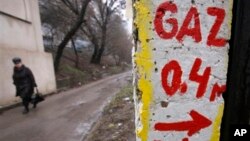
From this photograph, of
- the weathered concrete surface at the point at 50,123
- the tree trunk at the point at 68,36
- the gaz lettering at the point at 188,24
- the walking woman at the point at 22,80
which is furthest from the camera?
the tree trunk at the point at 68,36

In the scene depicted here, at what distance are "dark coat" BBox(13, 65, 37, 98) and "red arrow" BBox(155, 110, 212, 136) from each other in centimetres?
902

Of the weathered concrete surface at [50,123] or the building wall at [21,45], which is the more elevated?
the building wall at [21,45]

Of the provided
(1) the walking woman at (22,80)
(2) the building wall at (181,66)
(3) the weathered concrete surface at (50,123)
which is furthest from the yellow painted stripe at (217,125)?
(1) the walking woman at (22,80)

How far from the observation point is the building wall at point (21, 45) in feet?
40.7

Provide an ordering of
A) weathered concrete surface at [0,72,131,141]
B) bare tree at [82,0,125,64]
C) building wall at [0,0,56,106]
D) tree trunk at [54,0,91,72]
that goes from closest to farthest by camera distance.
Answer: weathered concrete surface at [0,72,131,141] < building wall at [0,0,56,106] < tree trunk at [54,0,91,72] < bare tree at [82,0,125,64]

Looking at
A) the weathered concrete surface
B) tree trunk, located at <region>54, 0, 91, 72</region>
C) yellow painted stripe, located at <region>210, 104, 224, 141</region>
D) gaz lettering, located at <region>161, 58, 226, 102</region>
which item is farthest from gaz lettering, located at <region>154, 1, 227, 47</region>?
tree trunk, located at <region>54, 0, 91, 72</region>

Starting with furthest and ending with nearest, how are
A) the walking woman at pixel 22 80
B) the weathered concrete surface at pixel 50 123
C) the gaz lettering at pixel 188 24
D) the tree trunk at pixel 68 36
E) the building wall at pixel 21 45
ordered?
the tree trunk at pixel 68 36, the building wall at pixel 21 45, the walking woman at pixel 22 80, the weathered concrete surface at pixel 50 123, the gaz lettering at pixel 188 24

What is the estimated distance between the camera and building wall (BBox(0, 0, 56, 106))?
12398 millimetres

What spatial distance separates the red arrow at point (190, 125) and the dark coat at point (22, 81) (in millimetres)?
9021

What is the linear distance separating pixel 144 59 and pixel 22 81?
9.11 meters

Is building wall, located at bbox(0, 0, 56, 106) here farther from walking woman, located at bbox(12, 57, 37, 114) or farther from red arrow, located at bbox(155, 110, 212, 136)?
red arrow, located at bbox(155, 110, 212, 136)

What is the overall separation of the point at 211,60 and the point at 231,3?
28 cm

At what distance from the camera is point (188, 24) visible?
62.7 inches

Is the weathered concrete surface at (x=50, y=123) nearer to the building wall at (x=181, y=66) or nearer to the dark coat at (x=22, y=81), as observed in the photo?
the dark coat at (x=22, y=81)
